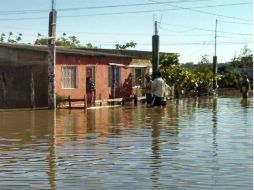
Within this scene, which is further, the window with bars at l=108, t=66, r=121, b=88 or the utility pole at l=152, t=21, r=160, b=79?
the window with bars at l=108, t=66, r=121, b=88

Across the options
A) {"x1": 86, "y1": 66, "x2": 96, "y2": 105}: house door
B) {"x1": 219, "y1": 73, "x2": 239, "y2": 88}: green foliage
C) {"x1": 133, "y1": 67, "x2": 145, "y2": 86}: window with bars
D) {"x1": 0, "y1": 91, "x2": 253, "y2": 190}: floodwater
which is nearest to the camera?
{"x1": 0, "y1": 91, "x2": 253, "y2": 190}: floodwater

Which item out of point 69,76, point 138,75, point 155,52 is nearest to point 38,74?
point 69,76

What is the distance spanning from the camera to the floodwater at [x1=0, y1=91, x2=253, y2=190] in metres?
8.03

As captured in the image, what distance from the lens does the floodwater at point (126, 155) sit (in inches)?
316

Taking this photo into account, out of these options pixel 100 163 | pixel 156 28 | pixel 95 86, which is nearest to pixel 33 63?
pixel 95 86

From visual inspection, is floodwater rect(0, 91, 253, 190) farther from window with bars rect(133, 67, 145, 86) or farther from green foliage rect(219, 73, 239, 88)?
green foliage rect(219, 73, 239, 88)

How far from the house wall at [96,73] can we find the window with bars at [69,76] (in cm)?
19

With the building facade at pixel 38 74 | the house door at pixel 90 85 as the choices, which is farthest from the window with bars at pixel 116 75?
the house door at pixel 90 85

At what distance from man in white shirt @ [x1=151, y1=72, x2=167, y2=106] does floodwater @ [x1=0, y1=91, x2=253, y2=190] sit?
6620mm

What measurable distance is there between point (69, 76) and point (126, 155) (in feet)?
60.8

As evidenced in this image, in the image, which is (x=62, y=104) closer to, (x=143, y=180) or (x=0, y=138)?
(x=0, y=138)

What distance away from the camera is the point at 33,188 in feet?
24.9

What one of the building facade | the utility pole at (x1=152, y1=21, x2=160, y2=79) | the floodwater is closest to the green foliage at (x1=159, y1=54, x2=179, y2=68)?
the utility pole at (x1=152, y1=21, x2=160, y2=79)

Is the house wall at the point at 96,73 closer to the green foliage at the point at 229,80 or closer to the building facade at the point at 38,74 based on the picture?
the building facade at the point at 38,74
